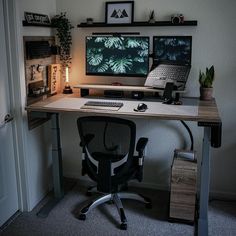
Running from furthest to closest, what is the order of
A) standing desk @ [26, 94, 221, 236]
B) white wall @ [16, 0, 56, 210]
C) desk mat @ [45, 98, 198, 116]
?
1. white wall @ [16, 0, 56, 210]
2. desk mat @ [45, 98, 198, 116]
3. standing desk @ [26, 94, 221, 236]

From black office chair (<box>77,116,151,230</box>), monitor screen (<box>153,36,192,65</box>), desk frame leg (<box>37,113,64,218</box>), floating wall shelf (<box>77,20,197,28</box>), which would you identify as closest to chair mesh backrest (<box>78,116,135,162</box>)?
black office chair (<box>77,116,151,230</box>)

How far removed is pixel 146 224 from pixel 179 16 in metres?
1.79

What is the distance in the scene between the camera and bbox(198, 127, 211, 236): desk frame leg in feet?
7.87

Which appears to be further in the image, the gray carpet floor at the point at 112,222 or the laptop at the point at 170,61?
the laptop at the point at 170,61

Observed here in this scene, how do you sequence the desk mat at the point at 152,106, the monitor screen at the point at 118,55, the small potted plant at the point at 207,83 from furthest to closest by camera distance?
the monitor screen at the point at 118,55
the small potted plant at the point at 207,83
the desk mat at the point at 152,106

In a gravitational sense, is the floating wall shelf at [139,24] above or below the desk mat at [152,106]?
above

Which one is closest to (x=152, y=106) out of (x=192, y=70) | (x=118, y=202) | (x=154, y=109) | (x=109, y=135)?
(x=154, y=109)

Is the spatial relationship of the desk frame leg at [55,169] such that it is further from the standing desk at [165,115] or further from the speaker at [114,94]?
the speaker at [114,94]

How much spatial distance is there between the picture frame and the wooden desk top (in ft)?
2.46

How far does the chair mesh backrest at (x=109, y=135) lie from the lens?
2369mm

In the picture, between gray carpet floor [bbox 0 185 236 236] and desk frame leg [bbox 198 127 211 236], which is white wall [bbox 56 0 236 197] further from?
desk frame leg [bbox 198 127 211 236]

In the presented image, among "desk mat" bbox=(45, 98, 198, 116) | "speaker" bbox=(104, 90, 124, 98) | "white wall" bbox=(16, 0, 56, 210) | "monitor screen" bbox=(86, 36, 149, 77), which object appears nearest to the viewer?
"desk mat" bbox=(45, 98, 198, 116)

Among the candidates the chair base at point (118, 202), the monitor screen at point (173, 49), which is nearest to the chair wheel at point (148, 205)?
the chair base at point (118, 202)

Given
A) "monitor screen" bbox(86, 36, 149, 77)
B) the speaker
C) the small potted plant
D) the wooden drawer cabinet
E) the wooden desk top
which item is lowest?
the wooden drawer cabinet
